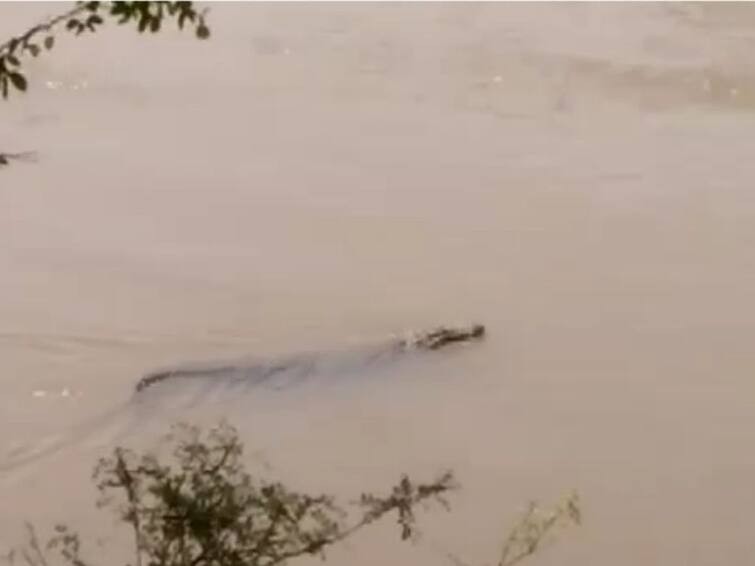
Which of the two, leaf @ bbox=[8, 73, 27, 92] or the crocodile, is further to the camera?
the crocodile

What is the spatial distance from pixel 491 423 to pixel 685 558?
921mm

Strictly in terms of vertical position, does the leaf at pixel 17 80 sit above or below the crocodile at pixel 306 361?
above

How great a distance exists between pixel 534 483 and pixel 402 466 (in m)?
0.42

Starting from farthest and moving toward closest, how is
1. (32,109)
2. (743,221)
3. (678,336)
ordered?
(32,109), (743,221), (678,336)

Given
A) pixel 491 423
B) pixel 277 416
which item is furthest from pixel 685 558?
pixel 277 416

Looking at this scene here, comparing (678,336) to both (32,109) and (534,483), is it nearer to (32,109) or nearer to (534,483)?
(534,483)

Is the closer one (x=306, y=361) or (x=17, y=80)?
(x=17, y=80)

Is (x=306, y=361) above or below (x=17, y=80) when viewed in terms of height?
below

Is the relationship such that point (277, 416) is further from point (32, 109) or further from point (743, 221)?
point (32, 109)

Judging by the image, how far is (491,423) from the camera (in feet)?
17.8

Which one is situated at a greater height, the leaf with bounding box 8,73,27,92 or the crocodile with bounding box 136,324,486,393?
the leaf with bounding box 8,73,27,92

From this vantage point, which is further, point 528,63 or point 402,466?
point 528,63

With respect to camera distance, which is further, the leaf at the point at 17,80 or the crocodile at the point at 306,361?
the crocodile at the point at 306,361

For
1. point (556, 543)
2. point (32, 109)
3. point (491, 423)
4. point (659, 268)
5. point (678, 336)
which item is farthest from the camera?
point (32, 109)
